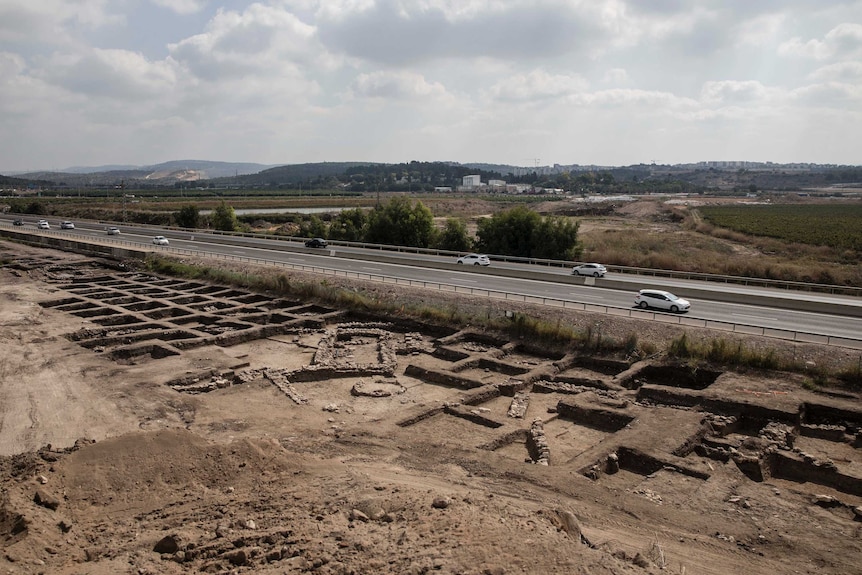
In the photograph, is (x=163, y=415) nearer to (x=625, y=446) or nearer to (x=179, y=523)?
(x=179, y=523)

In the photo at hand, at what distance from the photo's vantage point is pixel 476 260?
51.4m

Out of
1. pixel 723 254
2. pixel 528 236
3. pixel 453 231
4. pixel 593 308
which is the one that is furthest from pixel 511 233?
pixel 593 308

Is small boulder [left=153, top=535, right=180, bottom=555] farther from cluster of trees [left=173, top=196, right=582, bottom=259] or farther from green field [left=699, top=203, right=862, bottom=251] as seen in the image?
green field [left=699, top=203, right=862, bottom=251]

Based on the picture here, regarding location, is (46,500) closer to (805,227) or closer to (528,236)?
(528,236)

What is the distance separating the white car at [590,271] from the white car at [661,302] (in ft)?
34.4

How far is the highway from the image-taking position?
1271 inches

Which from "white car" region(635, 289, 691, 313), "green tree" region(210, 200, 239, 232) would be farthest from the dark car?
"white car" region(635, 289, 691, 313)

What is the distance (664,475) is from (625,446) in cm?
160

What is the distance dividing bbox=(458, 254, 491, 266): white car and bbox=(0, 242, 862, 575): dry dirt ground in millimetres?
18160

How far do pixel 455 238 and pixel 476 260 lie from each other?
14.0 m

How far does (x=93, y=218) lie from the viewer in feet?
399

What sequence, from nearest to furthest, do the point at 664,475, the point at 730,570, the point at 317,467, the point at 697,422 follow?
the point at 730,570, the point at 317,467, the point at 664,475, the point at 697,422

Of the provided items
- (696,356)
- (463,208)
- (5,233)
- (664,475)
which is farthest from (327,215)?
(664,475)

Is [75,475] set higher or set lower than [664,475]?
higher
